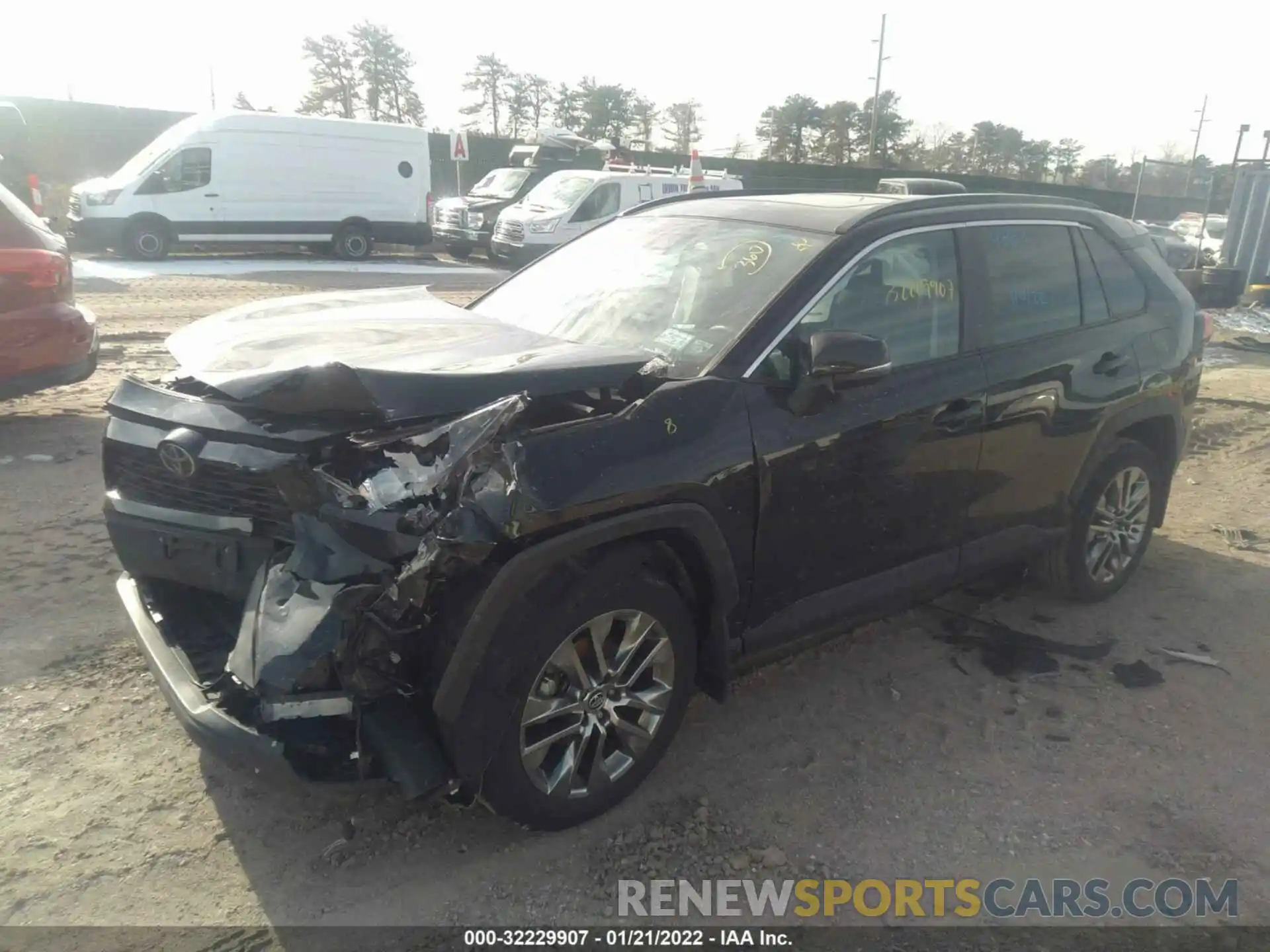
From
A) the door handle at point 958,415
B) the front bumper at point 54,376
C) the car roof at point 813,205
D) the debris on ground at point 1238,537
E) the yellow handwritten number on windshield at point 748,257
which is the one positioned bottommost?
the debris on ground at point 1238,537

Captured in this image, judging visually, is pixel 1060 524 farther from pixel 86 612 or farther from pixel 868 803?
pixel 86 612

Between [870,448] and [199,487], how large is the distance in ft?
7.34

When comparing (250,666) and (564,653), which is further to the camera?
(564,653)

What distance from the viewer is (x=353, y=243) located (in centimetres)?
1873

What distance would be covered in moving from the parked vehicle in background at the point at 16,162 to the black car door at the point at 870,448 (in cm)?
1580

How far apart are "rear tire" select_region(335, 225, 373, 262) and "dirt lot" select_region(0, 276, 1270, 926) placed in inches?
595

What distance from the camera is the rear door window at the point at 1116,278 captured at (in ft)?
14.5

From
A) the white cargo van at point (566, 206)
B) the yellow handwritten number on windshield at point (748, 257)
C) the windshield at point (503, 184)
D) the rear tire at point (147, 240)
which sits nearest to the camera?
the yellow handwritten number on windshield at point (748, 257)

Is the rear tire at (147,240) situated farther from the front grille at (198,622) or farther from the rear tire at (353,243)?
the front grille at (198,622)

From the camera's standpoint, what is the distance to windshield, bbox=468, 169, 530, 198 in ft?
71.1

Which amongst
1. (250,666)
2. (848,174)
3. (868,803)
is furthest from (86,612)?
(848,174)

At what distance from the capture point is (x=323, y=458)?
9.08 feet

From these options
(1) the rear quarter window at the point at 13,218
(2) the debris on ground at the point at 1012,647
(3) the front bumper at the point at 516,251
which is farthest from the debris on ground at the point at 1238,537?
(3) the front bumper at the point at 516,251

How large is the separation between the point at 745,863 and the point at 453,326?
220 centimetres
